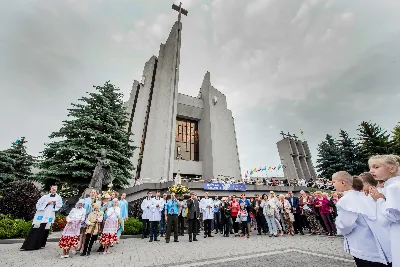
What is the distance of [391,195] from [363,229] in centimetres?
87

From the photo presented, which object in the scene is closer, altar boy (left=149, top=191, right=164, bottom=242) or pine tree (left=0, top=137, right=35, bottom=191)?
altar boy (left=149, top=191, right=164, bottom=242)

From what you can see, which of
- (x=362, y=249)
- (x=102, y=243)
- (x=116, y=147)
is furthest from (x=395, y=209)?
(x=116, y=147)

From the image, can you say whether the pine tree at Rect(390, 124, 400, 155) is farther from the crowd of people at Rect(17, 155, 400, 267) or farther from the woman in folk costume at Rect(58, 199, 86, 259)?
the woman in folk costume at Rect(58, 199, 86, 259)

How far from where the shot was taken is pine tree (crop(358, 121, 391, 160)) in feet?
96.0

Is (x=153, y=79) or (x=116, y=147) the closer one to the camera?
(x=116, y=147)

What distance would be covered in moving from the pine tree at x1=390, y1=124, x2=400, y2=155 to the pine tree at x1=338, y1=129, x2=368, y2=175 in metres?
3.80

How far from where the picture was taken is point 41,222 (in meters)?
7.18

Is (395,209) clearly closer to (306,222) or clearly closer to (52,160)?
(306,222)

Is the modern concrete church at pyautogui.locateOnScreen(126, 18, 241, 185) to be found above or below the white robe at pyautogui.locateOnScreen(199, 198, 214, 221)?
above

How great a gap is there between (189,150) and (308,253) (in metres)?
32.1

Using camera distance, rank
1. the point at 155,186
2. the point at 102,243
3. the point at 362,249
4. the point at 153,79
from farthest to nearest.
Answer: the point at 153,79, the point at 155,186, the point at 102,243, the point at 362,249

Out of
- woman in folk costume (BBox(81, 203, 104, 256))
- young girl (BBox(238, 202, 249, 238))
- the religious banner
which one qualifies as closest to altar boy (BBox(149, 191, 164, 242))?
woman in folk costume (BBox(81, 203, 104, 256))

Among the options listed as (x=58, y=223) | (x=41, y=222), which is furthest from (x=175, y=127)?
(x=41, y=222)

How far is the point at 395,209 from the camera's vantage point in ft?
6.15
